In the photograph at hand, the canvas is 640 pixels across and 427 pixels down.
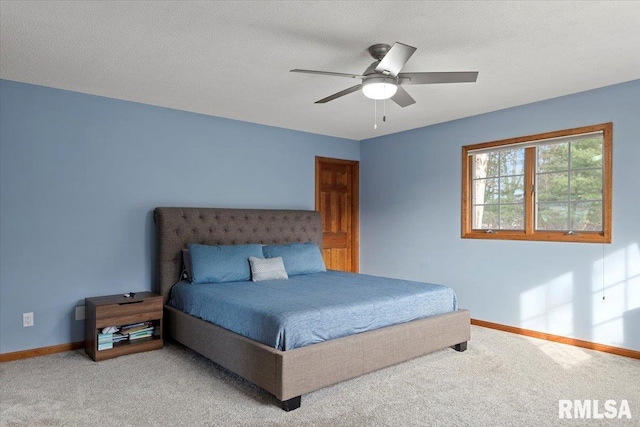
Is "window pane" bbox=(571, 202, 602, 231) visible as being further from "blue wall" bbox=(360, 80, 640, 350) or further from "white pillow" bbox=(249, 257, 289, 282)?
"white pillow" bbox=(249, 257, 289, 282)

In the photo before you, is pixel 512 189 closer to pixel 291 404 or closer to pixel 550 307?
pixel 550 307

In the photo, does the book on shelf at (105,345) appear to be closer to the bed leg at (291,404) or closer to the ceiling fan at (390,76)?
the bed leg at (291,404)

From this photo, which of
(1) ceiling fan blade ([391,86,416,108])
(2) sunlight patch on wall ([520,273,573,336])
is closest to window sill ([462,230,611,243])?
(2) sunlight patch on wall ([520,273,573,336])

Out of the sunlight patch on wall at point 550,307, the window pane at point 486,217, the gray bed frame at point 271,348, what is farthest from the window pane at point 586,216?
the gray bed frame at point 271,348

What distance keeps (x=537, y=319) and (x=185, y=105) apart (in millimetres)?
4141

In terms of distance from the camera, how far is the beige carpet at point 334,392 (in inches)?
96.4

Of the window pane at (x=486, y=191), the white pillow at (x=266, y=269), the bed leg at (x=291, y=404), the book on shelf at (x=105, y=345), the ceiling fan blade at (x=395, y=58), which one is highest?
the ceiling fan blade at (x=395, y=58)

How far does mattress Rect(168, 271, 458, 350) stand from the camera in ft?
8.80

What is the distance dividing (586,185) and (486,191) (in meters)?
1.01

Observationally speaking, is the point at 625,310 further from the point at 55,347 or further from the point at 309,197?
the point at 55,347

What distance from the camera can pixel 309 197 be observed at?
18.4ft

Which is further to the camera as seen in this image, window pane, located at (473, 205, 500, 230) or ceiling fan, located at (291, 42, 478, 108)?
window pane, located at (473, 205, 500, 230)

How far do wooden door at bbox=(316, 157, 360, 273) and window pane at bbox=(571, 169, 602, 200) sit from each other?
2.88m

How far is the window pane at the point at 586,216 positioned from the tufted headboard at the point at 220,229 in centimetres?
283
